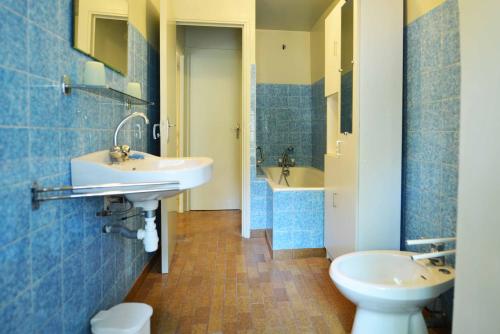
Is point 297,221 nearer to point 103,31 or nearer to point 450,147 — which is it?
point 450,147

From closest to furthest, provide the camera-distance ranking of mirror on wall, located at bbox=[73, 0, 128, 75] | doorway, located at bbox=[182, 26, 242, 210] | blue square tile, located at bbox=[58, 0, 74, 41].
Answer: blue square tile, located at bbox=[58, 0, 74, 41]
mirror on wall, located at bbox=[73, 0, 128, 75]
doorway, located at bbox=[182, 26, 242, 210]

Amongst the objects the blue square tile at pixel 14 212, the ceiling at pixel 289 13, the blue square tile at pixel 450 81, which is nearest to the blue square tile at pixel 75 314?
the blue square tile at pixel 14 212

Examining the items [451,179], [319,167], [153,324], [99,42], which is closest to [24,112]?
[99,42]

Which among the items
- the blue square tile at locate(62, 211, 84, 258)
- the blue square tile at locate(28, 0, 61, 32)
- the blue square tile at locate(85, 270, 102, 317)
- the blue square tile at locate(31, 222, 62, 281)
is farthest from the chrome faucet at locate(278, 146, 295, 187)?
the blue square tile at locate(28, 0, 61, 32)

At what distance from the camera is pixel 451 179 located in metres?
1.52

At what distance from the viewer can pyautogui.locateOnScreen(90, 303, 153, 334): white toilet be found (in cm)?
134

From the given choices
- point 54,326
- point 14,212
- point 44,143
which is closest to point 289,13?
point 44,143

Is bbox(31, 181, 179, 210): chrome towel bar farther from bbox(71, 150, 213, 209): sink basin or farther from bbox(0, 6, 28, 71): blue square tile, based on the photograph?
bbox(0, 6, 28, 71): blue square tile

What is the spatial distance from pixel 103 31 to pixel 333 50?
5.22 feet

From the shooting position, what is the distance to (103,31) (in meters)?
1.56

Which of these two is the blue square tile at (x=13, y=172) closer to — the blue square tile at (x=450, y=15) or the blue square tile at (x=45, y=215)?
the blue square tile at (x=45, y=215)

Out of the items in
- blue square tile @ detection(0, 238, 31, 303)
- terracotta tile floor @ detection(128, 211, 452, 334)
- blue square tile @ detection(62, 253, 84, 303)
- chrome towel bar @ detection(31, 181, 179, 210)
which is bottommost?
terracotta tile floor @ detection(128, 211, 452, 334)

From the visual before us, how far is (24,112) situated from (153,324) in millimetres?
1262

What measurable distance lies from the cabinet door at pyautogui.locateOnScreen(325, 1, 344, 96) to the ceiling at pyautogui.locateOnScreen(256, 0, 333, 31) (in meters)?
1.00
